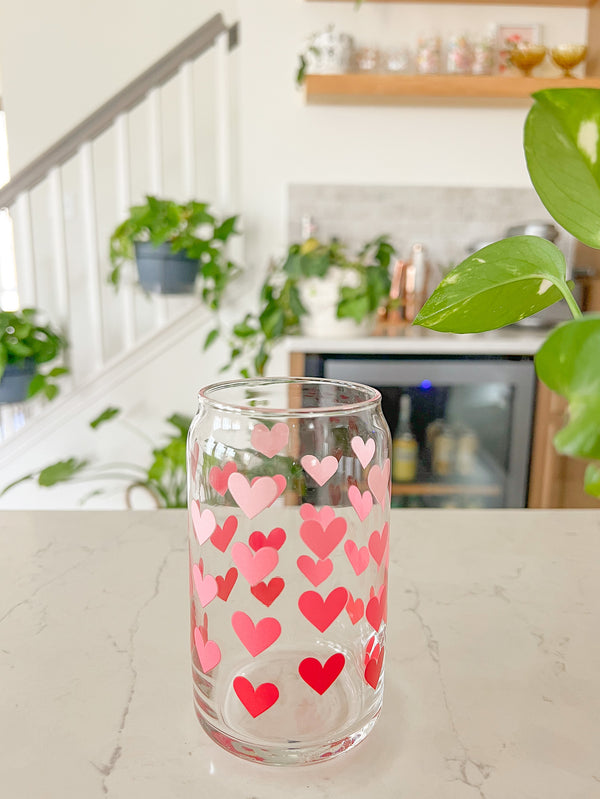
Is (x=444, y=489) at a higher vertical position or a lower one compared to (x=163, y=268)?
lower

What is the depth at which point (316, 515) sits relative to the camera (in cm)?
35

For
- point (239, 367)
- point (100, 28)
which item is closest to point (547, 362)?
point (239, 367)

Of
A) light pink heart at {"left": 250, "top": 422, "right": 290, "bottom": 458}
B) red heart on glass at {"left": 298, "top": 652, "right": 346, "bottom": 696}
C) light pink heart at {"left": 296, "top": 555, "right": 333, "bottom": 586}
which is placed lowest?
red heart on glass at {"left": 298, "top": 652, "right": 346, "bottom": 696}

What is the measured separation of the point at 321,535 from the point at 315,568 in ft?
0.06

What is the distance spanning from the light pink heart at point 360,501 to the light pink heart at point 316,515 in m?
0.01

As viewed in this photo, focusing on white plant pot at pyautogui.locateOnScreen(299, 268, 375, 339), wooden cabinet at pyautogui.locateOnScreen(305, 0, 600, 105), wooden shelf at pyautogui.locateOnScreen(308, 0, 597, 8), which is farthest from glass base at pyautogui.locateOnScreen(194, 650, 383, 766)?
wooden shelf at pyautogui.locateOnScreen(308, 0, 597, 8)

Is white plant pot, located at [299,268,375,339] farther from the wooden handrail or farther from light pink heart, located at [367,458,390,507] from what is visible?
light pink heart, located at [367,458,390,507]

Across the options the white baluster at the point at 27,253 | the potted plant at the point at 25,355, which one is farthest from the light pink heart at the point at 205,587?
the white baluster at the point at 27,253

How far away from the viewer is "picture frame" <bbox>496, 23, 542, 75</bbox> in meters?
2.39

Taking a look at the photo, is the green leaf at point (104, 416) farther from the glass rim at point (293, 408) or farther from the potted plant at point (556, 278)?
the potted plant at point (556, 278)

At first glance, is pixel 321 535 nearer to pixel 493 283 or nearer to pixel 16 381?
pixel 493 283

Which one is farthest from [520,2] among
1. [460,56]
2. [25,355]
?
[25,355]

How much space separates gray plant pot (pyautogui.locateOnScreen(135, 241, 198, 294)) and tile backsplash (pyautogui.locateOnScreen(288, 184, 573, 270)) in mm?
433

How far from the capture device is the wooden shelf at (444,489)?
2.29m
